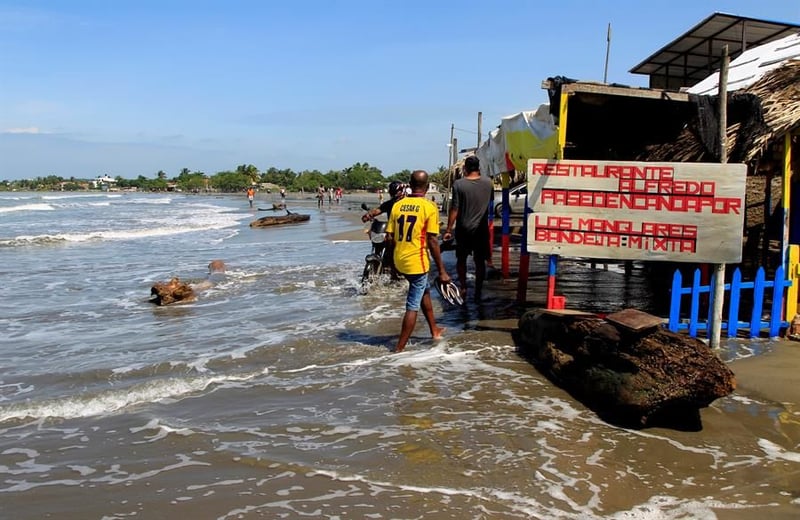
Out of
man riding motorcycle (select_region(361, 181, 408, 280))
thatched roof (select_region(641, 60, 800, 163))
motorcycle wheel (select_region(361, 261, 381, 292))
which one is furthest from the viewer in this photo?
motorcycle wheel (select_region(361, 261, 381, 292))

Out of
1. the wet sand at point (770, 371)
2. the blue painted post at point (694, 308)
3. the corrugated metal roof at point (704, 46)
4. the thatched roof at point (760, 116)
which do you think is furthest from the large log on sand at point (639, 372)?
the corrugated metal roof at point (704, 46)

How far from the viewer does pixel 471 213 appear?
8.02 metres

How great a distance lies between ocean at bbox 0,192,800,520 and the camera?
330 centimetres

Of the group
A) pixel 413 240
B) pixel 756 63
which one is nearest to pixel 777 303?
pixel 413 240

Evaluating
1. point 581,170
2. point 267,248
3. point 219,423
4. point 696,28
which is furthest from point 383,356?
point 267,248

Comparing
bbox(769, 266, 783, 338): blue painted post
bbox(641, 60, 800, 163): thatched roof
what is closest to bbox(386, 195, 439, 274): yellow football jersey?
bbox(641, 60, 800, 163): thatched roof

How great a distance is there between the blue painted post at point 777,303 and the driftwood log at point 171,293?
7.88 meters

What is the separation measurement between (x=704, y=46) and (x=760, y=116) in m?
11.5

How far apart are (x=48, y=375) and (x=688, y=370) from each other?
559 centimetres

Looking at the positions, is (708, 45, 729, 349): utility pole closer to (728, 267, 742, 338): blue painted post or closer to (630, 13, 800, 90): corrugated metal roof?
(728, 267, 742, 338): blue painted post

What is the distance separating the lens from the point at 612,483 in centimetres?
345

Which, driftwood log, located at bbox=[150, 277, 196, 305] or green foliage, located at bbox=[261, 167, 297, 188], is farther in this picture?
green foliage, located at bbox=[261, 167, 297, 188]

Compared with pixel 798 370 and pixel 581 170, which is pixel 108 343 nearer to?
pixel 581 170

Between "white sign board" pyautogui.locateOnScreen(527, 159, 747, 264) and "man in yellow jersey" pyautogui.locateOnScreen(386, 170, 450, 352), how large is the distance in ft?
3.53
